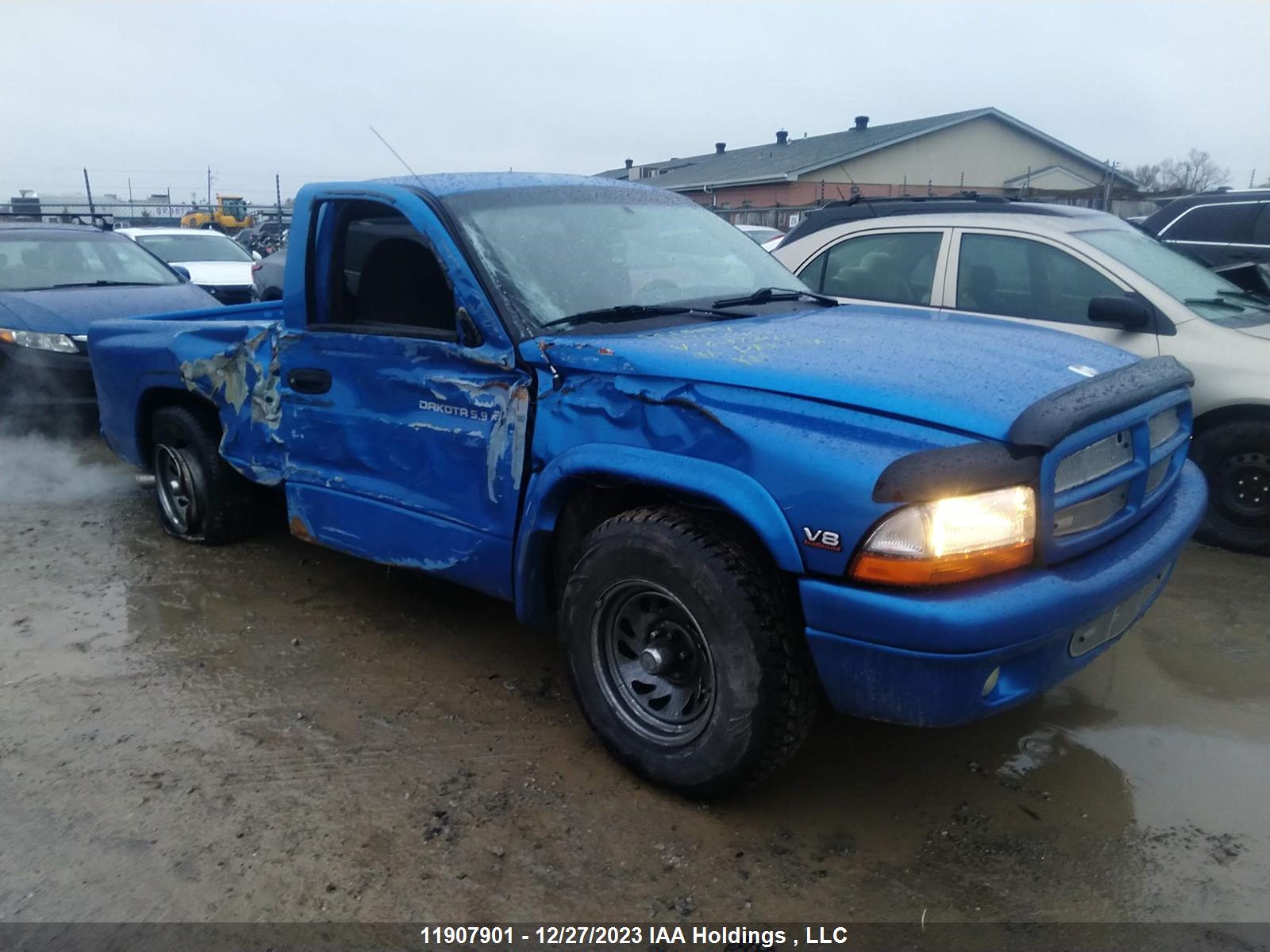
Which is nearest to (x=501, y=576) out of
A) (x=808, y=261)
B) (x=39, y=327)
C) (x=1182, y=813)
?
(x=1182, y=813)

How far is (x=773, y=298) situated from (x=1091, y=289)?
7.74 feet

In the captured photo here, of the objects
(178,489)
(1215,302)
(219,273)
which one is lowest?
(178,489)

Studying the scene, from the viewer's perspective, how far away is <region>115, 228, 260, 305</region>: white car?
11.7 m

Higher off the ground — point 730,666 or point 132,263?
point 132,263

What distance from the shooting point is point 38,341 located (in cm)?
716

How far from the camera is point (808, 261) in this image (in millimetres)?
6195

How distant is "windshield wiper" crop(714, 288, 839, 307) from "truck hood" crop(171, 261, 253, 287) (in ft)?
30.9

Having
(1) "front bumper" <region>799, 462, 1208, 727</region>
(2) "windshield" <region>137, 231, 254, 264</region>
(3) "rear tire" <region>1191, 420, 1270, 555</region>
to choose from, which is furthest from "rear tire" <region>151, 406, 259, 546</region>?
(2) "windshield" <region>137, 231, 254, 264</region>

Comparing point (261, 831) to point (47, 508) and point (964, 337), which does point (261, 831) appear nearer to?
point (964, 337)

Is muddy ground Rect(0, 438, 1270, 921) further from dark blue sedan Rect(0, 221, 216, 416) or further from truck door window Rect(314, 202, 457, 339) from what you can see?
dark blue sedan Rect(0, 221, 216, 416)

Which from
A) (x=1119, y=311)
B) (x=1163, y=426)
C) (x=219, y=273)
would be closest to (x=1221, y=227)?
(x=1119, y=311)

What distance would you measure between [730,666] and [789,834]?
577mm

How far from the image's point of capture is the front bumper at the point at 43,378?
23.4ft

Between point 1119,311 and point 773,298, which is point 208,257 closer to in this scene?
point 773,298
